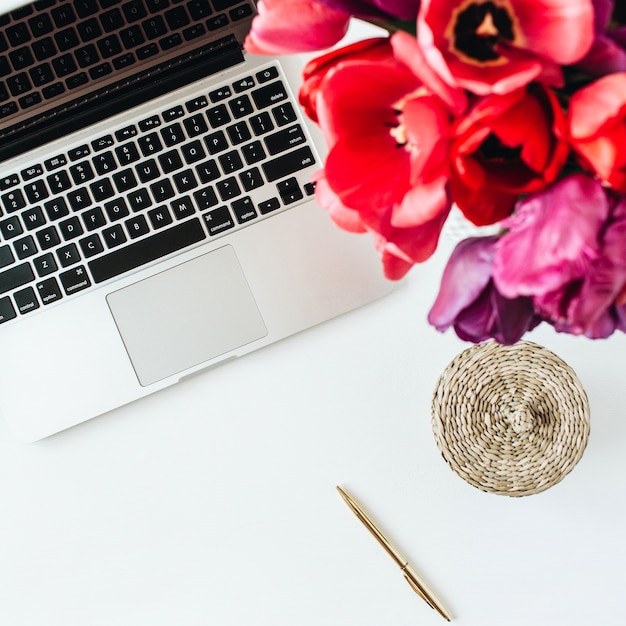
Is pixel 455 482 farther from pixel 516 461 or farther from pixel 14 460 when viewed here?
pixel 14 460

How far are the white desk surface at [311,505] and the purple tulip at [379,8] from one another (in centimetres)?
37

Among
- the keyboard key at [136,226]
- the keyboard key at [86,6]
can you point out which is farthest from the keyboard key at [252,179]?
the keyboard key at [86,6]

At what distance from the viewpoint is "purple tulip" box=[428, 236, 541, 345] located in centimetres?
35

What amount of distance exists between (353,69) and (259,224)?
36cm

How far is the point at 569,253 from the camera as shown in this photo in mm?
302

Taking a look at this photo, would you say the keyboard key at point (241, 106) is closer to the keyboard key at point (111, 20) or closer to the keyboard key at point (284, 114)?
the keyboard key at point (284, 114)

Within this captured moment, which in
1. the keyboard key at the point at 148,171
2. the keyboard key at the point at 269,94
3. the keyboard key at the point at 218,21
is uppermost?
the keyboard key at the point at 218,21

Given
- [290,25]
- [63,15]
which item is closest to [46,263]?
[63,15]

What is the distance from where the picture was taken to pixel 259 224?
2.24 ft

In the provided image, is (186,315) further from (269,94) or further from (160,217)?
(269,94)

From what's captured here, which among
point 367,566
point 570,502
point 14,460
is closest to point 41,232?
point 14,460

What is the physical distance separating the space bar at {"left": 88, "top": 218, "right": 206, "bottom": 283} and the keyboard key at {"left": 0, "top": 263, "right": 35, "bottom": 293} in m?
0.06

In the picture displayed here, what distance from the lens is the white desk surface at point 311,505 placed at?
69cm

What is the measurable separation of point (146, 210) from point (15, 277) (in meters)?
0.14
